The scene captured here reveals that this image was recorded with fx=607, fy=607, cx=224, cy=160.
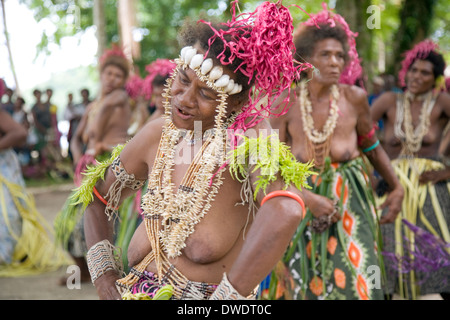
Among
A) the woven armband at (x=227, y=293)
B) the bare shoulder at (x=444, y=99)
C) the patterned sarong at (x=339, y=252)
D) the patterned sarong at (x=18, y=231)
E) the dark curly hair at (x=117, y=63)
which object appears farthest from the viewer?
the dark curly hair at (x=117, y=63)

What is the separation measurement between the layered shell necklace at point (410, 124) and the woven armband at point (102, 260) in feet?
12.9

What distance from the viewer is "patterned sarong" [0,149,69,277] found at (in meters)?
6.05

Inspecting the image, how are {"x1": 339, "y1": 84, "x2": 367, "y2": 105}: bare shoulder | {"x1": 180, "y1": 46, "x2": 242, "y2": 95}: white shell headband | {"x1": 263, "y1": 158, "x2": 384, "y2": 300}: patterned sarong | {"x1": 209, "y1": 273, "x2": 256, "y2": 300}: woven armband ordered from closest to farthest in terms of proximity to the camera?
{"x1": 209, "y1": 273, "x2": 256, "y2": 300}: woven armband, {"x1": 180, "y1": 46, "x2": 242, "y2": 95}: white shell headband, {"x1": 263, "y1": 158, "x2": 384, "y2": 300}: patterned sarong, {"x1": 339, "y1": 84, "x2": 367, "y2": 105}: bare shoulder

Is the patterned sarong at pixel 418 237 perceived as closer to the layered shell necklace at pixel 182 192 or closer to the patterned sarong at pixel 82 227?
the patterned sarong at pixel 82 227

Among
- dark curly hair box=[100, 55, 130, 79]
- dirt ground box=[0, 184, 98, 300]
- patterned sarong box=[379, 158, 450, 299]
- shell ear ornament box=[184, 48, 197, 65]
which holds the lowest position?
dirt ground box=[0, 184, 98, 300]

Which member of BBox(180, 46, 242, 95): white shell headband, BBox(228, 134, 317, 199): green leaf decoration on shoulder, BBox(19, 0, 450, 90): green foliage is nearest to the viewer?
BBox(228, 134, 317, 199): green leaf decoration on shoulder

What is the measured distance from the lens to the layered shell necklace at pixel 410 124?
18.2ft

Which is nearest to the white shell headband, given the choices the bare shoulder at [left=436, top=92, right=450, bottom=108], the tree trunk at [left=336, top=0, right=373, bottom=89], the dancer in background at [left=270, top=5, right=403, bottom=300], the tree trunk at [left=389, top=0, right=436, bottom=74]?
the dancer in background at [left=270, top=5, right=403, bottom=300]

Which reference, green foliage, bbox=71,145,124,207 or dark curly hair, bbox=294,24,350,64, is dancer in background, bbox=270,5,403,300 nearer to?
dark curly hair, bbox=294,24,350,64

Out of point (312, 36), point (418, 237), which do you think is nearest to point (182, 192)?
point (312, 36)

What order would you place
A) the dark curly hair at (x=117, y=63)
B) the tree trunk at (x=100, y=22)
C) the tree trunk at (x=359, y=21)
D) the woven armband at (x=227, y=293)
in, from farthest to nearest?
the tree trunk at (x=100, y=22), the tree trunk at (x=359, y=21), the dark curly hair at (x=117, y=63), the woven armband at (x=227, y=293)

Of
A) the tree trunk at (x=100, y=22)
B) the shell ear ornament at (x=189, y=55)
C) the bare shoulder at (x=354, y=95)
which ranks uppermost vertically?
the tree trunk at (x=100, y=22)

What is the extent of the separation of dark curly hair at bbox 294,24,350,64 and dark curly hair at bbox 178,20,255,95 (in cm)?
195

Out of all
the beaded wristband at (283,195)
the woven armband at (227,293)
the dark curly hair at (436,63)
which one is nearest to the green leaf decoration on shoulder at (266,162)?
the beaded wristband at (283,195)
